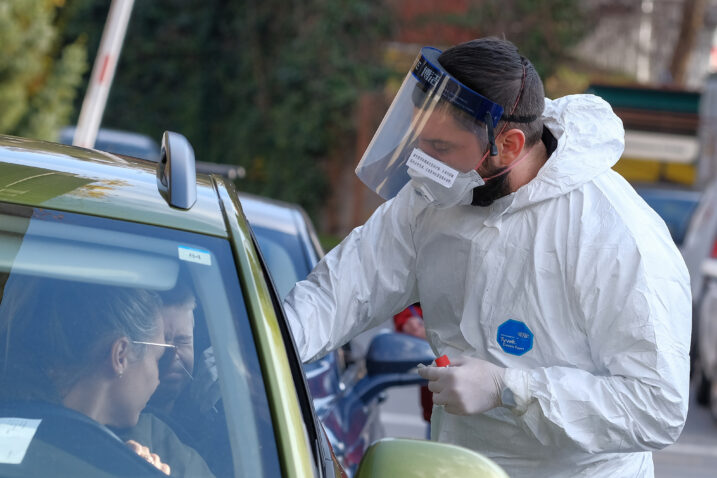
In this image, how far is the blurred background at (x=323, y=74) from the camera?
15.8 meters

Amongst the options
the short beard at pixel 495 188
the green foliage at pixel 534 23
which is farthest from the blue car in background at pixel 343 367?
the green foliage at pixel 534 23

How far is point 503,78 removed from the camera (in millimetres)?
2670

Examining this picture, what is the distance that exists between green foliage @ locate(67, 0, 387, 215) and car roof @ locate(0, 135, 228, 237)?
1795 centimetres

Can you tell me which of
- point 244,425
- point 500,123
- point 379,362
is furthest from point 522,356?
point 379,362

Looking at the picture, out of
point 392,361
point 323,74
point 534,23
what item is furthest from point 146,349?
point 323,74

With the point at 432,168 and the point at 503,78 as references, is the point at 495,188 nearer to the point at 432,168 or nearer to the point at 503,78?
the point at 432,168

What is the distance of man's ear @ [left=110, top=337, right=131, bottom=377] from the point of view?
2096mm

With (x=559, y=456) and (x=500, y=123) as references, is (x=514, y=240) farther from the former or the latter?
(x=559, y=456)

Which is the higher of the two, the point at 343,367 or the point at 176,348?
the point at 176,348

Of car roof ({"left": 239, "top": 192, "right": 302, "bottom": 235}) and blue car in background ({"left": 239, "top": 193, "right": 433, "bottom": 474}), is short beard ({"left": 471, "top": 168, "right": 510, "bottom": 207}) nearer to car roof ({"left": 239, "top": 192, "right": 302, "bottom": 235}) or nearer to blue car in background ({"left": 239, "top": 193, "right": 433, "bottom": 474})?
blue car in background ({"left": 239, "top": 193, "right": 433, "bottom": 474})

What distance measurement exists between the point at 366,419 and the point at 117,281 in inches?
80.3

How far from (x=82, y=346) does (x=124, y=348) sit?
0.27ft

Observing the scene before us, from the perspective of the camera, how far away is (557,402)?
2.38 metres

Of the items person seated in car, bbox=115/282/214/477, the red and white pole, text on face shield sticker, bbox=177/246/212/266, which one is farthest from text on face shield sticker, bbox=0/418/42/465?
the red and white pole
